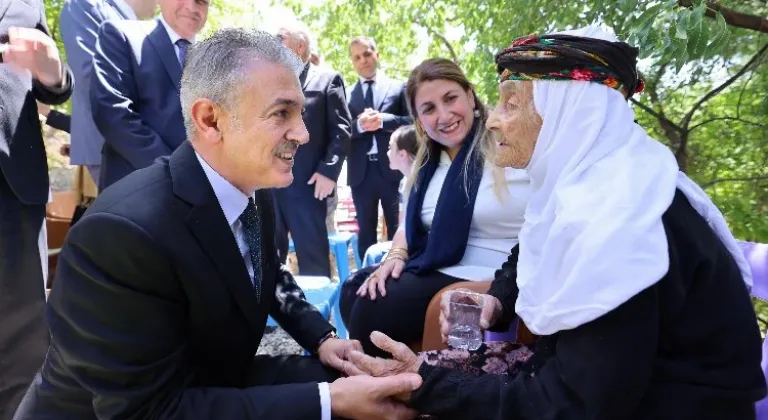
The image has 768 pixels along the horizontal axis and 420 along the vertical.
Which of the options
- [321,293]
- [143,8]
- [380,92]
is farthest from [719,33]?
[380,92]

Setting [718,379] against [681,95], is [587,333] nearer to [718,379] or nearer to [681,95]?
[718,379]

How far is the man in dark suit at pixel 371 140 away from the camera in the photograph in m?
5.58

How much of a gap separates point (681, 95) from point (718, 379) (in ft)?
9.08

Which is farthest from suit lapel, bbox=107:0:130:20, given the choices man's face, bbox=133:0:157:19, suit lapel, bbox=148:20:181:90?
suit lapel, bbox=148:20:181:90

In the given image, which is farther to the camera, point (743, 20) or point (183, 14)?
point (183, 14)

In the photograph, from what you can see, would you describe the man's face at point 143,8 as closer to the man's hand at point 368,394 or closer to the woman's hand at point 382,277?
the woman's hand at point 382,277

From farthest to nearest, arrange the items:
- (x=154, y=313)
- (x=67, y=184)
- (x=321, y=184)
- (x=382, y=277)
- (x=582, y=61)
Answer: (x=67, y=184) < (x=321, y=184) < (x=382, y=277) < (x=582, y=61) < (x=154, y=313)

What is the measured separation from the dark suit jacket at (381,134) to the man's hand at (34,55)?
316 centimetres

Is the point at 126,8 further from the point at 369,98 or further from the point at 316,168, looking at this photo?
the point at 369,98

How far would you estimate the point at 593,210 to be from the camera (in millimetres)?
1337

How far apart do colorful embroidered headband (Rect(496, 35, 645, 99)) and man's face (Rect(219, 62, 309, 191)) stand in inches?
28.4

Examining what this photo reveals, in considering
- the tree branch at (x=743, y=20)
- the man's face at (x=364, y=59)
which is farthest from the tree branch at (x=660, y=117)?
the man's face at (x=364, y=59)

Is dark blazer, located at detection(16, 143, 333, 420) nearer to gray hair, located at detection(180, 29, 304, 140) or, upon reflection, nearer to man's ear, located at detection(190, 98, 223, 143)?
man's ear, located at detection(190, 98, 223, 143)

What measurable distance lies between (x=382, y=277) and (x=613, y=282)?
1.69m
